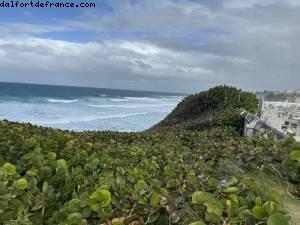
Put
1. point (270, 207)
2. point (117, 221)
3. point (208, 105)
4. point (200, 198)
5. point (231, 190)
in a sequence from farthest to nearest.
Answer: point (208, 105) → point (231, 190) → point (117, 221) → point (200, 198) → point (270, 207)

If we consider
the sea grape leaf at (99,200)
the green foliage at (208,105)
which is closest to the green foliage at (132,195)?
the sea grape leaf at (99,200)

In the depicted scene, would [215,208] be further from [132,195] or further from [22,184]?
[22,184]

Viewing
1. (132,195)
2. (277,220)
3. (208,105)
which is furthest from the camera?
(208,105)

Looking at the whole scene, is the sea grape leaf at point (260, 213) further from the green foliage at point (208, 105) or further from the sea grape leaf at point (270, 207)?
the green foliage at point (208, 105)

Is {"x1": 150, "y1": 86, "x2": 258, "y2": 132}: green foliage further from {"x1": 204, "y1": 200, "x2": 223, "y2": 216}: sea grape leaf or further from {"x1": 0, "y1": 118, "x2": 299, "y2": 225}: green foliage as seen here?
{"x1": 204, "y1": 200, "x2": 223, "y2": 216}: sea grape leaf

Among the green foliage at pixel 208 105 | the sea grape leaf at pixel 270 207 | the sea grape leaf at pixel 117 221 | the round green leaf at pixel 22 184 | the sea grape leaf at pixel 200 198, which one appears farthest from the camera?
the green foliage at pixel 208 105

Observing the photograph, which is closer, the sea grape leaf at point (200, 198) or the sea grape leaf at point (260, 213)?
the sea grape leaf at point (260, 213)

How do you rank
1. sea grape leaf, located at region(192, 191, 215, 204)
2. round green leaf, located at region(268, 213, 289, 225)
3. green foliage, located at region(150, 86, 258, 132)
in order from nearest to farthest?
round green leaf, located at region(268, 213, 289, 225), sea grape leaf, located at region(192, 191, 215, 204), green foliage, located at region(150, 86, 258, 132)

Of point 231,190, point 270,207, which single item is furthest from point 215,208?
point 231,190

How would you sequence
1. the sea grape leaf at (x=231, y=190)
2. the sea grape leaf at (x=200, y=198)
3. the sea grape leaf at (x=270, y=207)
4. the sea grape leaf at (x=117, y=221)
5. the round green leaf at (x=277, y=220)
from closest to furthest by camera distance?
the round green leaf at (x=277, y=220), the sea grape leaf at (x=270, y=207), the sea grape leaf at (x=200, y=198), the sea grape leaf at (x=117, y=221), the sea grape leaf at (x=231, y=190)

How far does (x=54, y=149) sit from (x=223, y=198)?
2.66 meters

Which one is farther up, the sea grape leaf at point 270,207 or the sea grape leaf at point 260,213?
the sea grape leaf at point 270,207

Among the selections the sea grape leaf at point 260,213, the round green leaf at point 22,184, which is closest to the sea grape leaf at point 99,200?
the round green leaf at point 22,184

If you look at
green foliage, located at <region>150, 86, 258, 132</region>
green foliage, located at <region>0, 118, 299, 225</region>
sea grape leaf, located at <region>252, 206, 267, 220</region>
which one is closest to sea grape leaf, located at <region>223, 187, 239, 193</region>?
green foliage, located at <region>0, 118, 299, 225</region>
